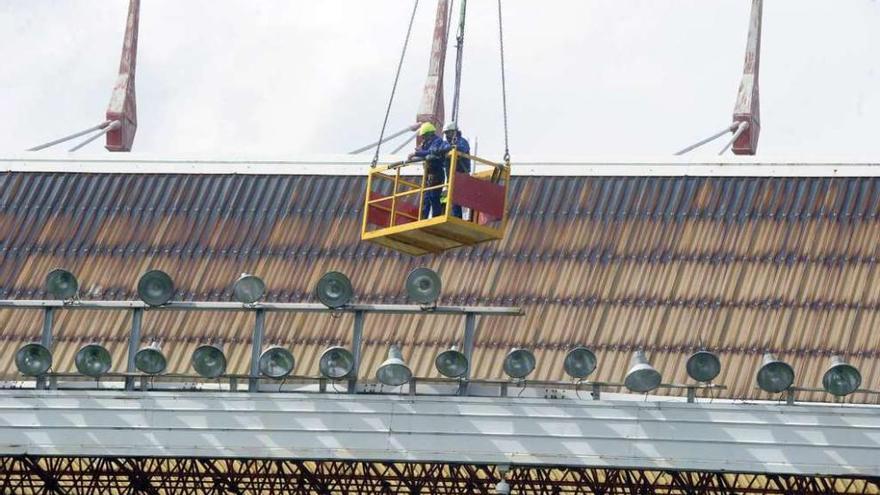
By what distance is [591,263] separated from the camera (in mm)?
48406

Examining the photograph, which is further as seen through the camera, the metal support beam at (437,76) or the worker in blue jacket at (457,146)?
the metal support beam at (437,76)

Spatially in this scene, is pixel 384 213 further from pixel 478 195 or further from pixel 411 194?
pixel 478 195

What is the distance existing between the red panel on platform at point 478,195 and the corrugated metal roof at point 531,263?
10.4 meters

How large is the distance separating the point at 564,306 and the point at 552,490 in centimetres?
941

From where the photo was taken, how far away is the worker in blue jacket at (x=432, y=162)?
35969 millimetres

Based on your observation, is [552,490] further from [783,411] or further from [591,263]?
[591,263]

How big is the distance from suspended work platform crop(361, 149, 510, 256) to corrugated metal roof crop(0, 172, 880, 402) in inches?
369

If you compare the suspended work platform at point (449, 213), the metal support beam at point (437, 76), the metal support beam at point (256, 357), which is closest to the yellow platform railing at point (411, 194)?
the suspended work platform at point (449, 213)

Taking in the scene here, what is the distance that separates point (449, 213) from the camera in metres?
35.2

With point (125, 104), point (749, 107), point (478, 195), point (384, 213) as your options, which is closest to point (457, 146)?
point (478, 195)

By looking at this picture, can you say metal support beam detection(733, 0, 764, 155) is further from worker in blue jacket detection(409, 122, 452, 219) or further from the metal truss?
worker in blue jacket detection(409, 122, 452, 219)

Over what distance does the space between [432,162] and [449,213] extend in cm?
154

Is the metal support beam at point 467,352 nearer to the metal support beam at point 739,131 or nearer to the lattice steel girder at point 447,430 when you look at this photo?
the lattice steel girder at point 447,430

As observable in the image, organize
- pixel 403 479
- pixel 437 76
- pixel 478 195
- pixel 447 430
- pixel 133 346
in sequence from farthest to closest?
pixel 437 76 < pixel 403 479 < pixel 133 346 < pixel 478 195 < pixel 447 430
